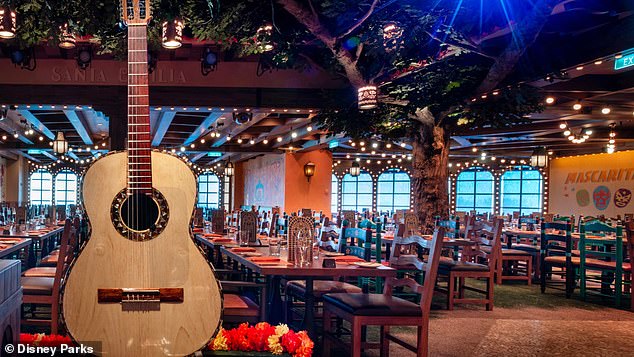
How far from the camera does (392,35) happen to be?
18.9 ft

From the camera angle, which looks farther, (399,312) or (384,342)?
(384,342)

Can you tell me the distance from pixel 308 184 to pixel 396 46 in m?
11.6

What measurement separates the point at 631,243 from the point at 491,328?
237cm

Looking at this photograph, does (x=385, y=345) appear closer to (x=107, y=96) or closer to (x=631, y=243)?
(x=631, y=243)

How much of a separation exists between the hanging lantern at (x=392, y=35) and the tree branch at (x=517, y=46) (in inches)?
41.8

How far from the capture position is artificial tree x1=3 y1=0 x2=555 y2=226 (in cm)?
519

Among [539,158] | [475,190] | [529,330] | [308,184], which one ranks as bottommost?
[529,330]

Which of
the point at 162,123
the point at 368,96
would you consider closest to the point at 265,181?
the point at 162,123

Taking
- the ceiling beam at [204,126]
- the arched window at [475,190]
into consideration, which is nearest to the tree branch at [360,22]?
the ceiling beam at [204,126]

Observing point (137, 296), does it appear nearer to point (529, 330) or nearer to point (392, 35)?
point (392, 35)

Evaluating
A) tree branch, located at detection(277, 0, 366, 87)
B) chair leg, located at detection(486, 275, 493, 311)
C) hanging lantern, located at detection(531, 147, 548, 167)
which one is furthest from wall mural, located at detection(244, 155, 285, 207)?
chair leg, located at detection(486, 275, 493, 311)

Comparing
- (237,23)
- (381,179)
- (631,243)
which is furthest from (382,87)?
(381,179)

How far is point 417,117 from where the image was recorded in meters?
8.32

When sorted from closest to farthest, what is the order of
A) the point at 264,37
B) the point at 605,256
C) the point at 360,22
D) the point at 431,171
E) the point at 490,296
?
the point at 360,22
the point at 264,37
the point at 490,296
the point at 605,256
the point at 431,171
